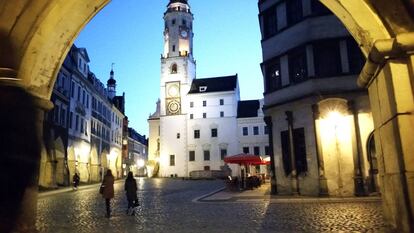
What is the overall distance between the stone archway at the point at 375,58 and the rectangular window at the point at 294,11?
16769mm

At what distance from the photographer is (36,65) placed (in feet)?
20.0

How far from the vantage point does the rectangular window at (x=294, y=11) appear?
73.5 ft

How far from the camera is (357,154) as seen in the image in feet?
62.5

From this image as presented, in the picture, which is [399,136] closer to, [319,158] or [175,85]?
[319,158]

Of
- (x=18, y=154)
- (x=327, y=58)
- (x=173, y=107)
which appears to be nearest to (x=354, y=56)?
(x=327, y=58)

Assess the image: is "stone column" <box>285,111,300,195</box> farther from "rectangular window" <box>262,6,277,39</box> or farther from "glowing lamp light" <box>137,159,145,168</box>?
"glowing lamp light" <box>137,159,145,168</box>

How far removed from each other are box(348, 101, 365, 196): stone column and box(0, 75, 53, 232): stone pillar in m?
16.7

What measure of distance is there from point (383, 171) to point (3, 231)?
20.3 ft

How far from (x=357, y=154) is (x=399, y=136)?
1470 cm

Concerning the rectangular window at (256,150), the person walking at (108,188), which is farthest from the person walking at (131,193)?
the rectangular window at (256,150)

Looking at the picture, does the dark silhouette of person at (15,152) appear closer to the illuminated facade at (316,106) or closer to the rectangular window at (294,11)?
the illuminated facade at (316,106)

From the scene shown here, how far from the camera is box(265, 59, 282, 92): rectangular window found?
2344cm

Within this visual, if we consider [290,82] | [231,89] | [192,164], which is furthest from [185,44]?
[290,82]

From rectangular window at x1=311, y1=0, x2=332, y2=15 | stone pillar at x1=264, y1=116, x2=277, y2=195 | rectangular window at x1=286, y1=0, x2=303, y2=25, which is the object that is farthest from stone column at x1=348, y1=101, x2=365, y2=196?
rectangular window at x1=286, y1=0, x2=303, y2=25
